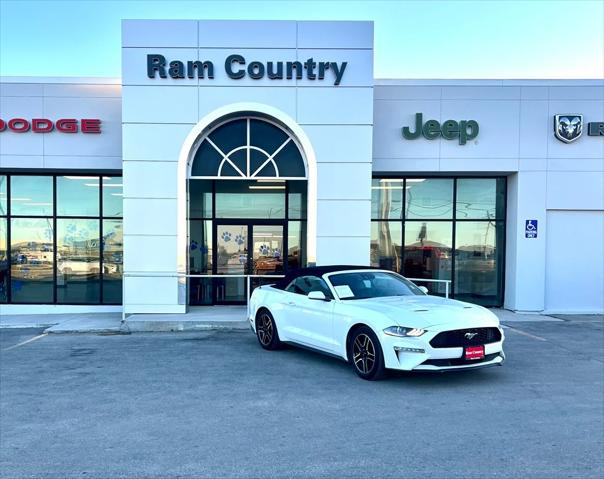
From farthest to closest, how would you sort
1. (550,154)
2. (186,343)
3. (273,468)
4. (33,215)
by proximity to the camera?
(33,215), (550,154), (186,343), (273,468)

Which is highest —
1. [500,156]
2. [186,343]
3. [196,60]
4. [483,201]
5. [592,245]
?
[196,60]

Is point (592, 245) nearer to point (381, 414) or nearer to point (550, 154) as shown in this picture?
point (550, 154)

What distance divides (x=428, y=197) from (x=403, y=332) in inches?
357

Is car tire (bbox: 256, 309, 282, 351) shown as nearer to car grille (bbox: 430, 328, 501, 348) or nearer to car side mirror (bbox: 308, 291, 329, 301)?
car side mirror (bbox: 308, 291, 329, 301)

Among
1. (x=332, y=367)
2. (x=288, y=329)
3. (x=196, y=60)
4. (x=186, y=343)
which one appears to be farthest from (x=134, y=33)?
(x=332, y=367)

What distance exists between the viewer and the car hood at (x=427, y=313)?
6180 mm

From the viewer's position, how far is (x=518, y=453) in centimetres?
422

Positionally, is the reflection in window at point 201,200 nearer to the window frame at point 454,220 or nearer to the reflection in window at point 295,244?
the reflection in window at point 295,244

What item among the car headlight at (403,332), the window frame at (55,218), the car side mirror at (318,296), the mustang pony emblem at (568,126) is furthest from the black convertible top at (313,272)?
the mustang pony emblem at (568,126)

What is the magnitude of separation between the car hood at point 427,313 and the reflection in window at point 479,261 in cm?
786

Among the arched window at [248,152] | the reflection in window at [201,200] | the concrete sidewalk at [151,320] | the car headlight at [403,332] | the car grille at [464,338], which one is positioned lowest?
the concrete sidewalk at [151,320]

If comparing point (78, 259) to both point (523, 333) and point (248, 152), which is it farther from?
point (523, 333)

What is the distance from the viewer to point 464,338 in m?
6.17

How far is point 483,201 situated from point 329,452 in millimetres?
11750
